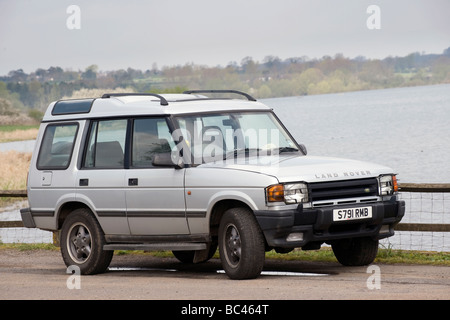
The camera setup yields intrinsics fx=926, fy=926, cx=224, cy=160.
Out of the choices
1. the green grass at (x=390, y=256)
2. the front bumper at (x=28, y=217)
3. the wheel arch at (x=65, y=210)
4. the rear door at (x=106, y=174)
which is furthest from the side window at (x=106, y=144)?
the green grass at (x=390, y=256)

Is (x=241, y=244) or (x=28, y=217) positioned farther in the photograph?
(x=28, y=217)

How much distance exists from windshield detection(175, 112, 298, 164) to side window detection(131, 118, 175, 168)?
0.22 metres

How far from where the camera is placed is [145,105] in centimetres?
1126

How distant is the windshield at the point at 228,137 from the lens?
10781 mm

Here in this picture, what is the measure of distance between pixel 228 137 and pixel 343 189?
1.65 metres

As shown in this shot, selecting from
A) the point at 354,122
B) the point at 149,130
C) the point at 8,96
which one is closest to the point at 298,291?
the point at 149,130

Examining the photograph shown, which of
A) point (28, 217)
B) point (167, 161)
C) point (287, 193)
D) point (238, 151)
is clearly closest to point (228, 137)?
point (238, 151)

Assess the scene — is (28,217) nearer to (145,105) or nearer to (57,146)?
(57,146)

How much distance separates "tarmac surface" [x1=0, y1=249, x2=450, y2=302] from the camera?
352 inches

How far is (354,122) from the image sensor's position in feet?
302

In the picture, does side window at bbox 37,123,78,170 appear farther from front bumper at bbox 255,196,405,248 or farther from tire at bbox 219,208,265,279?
front bumper at bbox 255,196,405,248
